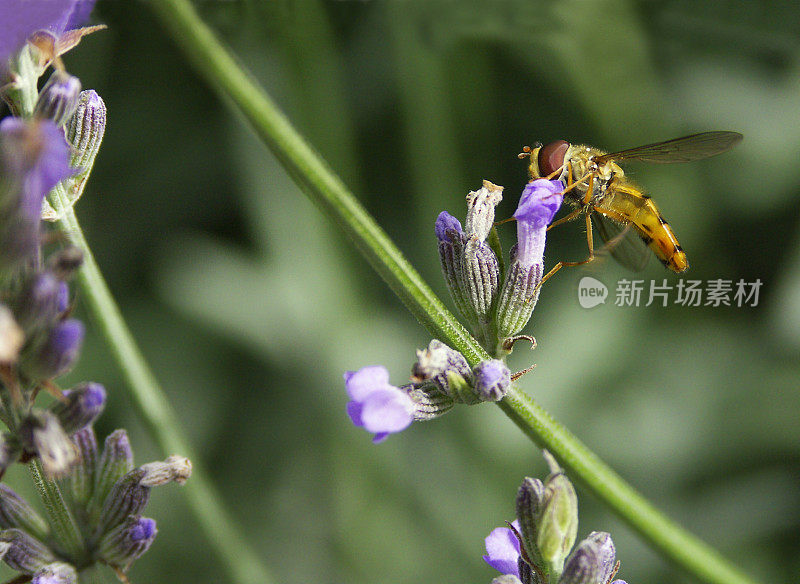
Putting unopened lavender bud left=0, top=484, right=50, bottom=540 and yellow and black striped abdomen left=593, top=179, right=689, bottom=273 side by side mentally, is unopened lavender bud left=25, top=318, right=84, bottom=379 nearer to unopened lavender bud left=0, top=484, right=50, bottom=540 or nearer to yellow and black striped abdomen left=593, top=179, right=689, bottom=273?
unopened lavender bud left=0, top=484, right=50, bottom=540

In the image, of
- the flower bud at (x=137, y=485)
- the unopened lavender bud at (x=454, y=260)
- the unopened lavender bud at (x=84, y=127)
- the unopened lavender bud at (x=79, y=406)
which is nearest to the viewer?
the unopened lavender bud at (x=79, y=406)

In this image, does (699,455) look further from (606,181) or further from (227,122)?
(227,122)

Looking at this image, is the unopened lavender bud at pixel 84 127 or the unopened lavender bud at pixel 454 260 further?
the unopened lavender bud at pixel 454 260

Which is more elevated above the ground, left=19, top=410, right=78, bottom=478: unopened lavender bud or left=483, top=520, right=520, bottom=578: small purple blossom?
left=19, top=410, right=78, bottom=478: unopened lavender bud

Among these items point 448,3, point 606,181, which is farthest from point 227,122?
point 606,181

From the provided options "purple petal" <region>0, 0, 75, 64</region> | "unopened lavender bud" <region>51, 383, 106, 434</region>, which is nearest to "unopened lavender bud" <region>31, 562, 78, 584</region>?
"unopened lavender bud" <region>51, 383, 106, 434</region>

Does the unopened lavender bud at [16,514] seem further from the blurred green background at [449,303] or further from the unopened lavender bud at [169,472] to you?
the blurred green background at [449,303]

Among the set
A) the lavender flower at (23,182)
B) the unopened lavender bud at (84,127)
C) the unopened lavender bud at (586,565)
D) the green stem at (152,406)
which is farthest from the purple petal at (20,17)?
the unopened lavender bud at (586,565)
